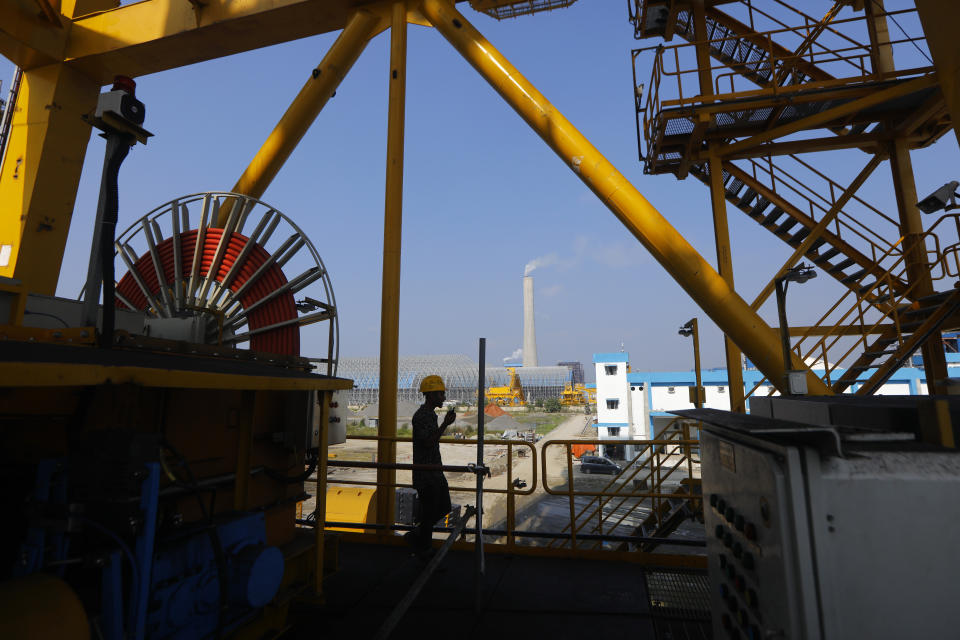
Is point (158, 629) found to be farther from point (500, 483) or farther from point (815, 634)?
A: point (500, 483)

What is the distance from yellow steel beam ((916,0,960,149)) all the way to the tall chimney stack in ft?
253

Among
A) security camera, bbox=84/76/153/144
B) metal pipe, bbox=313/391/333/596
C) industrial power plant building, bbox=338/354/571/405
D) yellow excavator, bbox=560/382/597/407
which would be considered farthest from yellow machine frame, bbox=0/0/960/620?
yellow excavator, bbox=560/382/597/407

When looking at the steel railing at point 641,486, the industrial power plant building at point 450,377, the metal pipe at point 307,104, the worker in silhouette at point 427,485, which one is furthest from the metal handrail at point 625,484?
the industrial power plant building at point 450,377

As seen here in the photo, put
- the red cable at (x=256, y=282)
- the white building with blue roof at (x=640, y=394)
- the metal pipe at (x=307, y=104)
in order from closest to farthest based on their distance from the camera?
the red cable at (x=256, y=282), the metal pipe at (x=307, y=104), the white building with blue roof at (x=640, y=394)

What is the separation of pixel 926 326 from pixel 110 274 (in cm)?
910

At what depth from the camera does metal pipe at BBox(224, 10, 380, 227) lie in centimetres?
753

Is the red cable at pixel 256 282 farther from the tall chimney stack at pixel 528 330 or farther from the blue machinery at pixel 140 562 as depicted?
the tall chimney stack at pixel 528 330

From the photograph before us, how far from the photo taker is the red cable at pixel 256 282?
16.7 feet

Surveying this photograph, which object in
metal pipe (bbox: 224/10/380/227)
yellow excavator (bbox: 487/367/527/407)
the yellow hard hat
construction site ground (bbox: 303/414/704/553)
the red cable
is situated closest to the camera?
the yellow hard hat

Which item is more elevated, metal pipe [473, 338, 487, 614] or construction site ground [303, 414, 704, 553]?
metal pipe [473, 338, 487, 614]

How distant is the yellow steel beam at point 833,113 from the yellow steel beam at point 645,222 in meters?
3.17

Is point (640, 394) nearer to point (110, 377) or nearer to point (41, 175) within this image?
point (41, 175)

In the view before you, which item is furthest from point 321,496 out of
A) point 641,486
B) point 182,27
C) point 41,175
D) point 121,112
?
point 182,27

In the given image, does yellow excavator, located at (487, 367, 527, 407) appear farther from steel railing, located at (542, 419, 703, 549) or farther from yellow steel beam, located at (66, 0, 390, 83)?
yellow steel beam, located at (66, 0, 390, 83)
